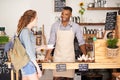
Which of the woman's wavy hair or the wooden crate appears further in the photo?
the wooden crate

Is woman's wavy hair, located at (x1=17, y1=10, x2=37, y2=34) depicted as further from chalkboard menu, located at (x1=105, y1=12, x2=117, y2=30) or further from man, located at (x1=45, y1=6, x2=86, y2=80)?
chalkboard menu, located at (x1=105, y1=12, x2=117, y2=30)

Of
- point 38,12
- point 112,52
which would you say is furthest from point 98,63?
point 38,12

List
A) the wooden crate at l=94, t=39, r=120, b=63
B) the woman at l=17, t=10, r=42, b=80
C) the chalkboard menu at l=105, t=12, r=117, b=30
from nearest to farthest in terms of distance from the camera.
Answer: the woman at l=17, t=10, r=42, b=80, the wooden crate at l=94, t=39, r=120, b=63, the chalkboard menu at l=105, t=12, r=117, b=30

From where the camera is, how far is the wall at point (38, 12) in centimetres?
806

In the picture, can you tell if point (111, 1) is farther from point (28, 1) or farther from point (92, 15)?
point (28, 1)

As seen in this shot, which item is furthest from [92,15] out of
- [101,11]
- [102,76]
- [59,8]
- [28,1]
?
[102,76]

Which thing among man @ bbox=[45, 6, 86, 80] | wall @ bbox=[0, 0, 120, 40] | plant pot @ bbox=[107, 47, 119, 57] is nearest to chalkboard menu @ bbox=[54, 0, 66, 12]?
wall @ bbox=[0, 0, 120, 40]

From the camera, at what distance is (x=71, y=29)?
13.8 ft

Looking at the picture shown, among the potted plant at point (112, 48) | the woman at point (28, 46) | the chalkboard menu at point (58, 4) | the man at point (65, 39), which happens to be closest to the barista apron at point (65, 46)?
the man at point (65, 39)

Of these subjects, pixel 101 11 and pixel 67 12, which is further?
pixel 101 11

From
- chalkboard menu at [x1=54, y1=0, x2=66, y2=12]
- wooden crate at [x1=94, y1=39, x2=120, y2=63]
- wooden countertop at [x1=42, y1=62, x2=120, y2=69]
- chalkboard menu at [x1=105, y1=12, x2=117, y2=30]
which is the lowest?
wooden countertop at [x1=42, y1=62, x2=120, y2=69]

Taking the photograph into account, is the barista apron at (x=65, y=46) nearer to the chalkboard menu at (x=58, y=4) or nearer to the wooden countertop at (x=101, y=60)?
the wooden countertop at (x=101, y=60)

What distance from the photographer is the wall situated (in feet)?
26.5

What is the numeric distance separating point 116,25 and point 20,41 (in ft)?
4.45
